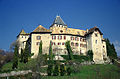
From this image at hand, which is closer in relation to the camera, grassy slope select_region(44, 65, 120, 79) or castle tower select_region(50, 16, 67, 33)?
grassy slope select_region(44, 65, 120, 79)

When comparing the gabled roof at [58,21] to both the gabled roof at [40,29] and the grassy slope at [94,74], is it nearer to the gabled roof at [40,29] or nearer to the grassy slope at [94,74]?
the gabled roof at [40,29]

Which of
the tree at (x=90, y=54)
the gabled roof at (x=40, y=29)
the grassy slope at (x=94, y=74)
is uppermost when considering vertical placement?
the gabled roof at (x=40, y=29)

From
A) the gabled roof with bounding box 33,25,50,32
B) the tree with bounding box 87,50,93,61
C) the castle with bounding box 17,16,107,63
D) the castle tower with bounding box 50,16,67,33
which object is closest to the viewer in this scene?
the castle with bounding box 17,16,107,63

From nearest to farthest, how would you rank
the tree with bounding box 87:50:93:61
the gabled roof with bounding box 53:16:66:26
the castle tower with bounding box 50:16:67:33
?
1. the tree with bounding box 87:50:93:61
2. the castle tower with bounding box 50:16:67:33
3. the gabled roof with bounding box 53:16:66:26

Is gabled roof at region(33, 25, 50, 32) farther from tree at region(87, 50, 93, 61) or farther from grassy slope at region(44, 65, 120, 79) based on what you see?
grassy slope at region(44, 65, 120, 79)

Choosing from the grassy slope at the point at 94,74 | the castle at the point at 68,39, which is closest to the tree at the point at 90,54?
the castle at the point at 68,39

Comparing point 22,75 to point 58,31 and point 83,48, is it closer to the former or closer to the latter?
point 58,31

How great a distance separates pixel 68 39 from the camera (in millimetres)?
57531

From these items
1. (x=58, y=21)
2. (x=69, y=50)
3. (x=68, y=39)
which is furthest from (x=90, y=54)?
(x=58, y=21)

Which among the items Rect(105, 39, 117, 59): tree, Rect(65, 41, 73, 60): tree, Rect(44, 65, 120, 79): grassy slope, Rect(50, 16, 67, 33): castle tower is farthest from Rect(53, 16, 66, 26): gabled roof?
Rect(44, 65, 120, 79): grassy slope

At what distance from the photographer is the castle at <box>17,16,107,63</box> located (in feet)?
176

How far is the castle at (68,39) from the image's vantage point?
53562 mm

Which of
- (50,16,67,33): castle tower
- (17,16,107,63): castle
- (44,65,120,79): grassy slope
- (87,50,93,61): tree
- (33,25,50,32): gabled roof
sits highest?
(50,16,67,33): castle tower

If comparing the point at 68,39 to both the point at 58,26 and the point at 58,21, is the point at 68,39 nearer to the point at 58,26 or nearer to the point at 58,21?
the point at 58,26
